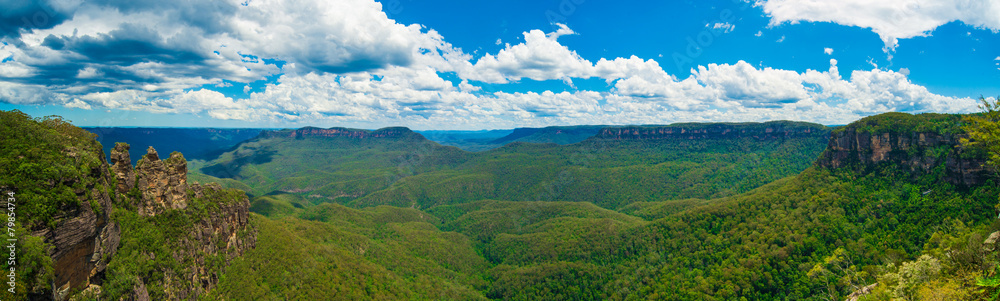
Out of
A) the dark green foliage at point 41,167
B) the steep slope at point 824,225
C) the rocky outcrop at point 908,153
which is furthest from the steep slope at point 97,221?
the rocky outcrop at point 908,153

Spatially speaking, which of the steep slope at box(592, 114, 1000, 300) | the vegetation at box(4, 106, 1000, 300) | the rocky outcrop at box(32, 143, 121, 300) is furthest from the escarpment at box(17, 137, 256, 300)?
the steep slope at box(592, 114, 1000, 300)

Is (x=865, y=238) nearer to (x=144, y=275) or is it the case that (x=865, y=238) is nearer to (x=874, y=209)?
(x=874, y=209)

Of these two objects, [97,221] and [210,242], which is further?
[210,242]

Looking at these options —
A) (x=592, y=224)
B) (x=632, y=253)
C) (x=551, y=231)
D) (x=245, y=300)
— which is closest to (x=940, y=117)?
(x=632, y=253)

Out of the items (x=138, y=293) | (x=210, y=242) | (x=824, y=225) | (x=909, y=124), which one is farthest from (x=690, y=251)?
(x=138, y=293)

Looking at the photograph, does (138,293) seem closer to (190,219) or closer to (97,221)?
(97,221)
